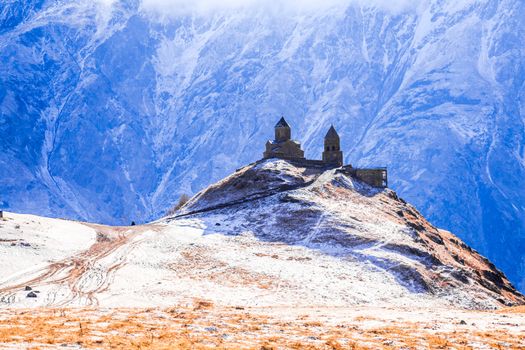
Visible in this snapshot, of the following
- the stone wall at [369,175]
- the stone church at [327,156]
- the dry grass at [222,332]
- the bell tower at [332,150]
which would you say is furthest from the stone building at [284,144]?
the dry grass at [222,332]

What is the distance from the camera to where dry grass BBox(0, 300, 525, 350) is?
3719 cm

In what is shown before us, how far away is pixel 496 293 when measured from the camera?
8888 centimetres

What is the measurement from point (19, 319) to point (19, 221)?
48.2 metres

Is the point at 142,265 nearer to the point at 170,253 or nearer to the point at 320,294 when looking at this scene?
the point at 170,253

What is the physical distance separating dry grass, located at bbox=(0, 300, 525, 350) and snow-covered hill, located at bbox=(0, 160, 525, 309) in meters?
14.0

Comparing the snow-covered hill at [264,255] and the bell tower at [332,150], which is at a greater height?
the bell tower at [332,150]

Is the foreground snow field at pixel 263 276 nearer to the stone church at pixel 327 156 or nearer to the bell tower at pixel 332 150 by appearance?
the stone church at pixel 327 156

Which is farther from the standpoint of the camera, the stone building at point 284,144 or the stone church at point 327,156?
the stone building at point 284,144

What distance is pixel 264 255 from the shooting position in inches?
3356

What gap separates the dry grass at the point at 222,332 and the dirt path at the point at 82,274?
40.9 feet

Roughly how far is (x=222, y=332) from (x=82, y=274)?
32.9m

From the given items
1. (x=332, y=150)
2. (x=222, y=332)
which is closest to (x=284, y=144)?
(x=332, y=150)

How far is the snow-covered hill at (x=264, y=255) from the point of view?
67.9 metres

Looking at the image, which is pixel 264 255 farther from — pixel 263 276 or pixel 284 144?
pixel 284 144
